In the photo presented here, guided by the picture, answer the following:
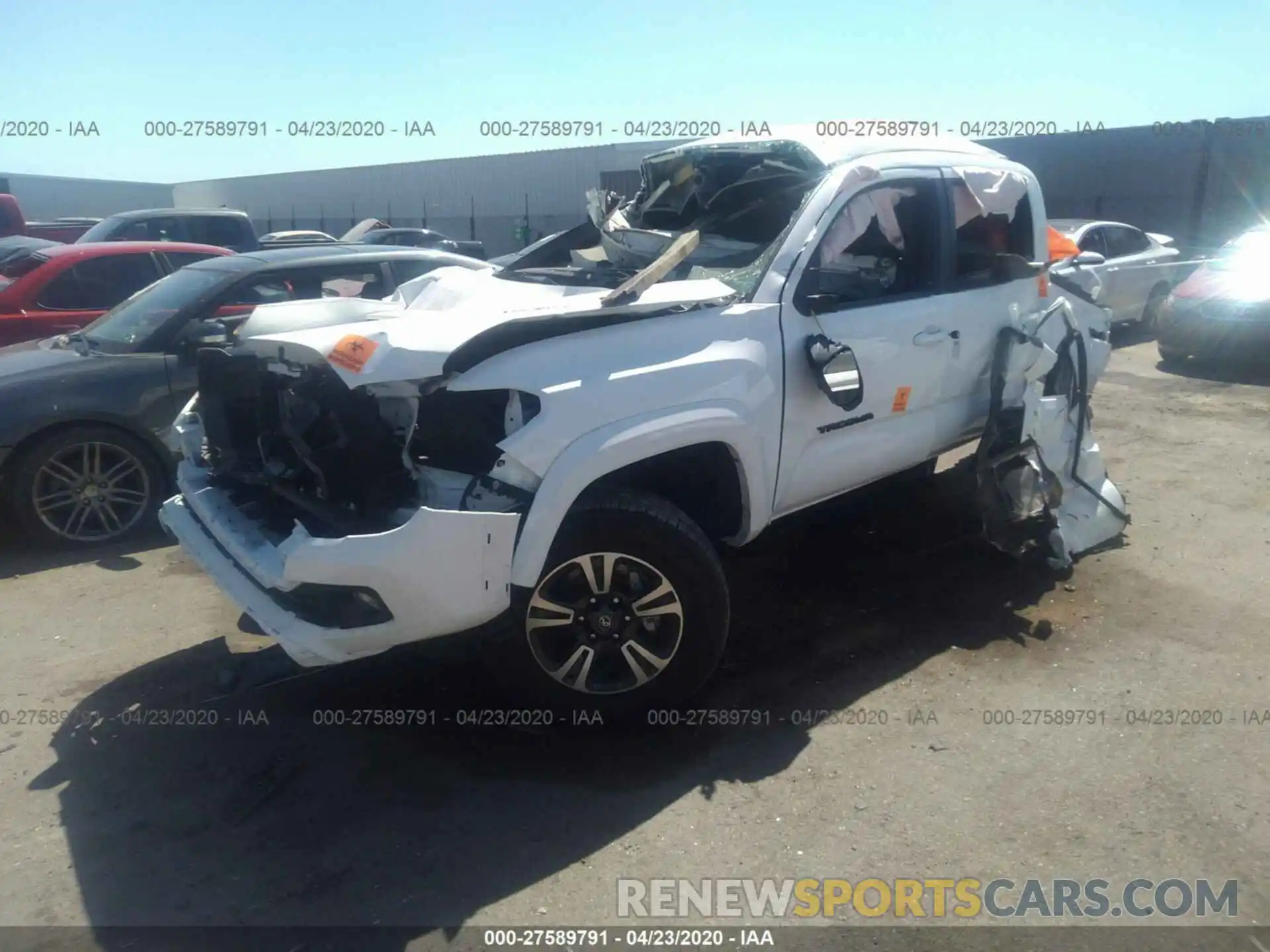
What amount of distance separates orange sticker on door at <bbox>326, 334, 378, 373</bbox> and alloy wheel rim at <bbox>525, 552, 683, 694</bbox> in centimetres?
94

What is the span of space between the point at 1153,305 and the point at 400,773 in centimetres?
1228

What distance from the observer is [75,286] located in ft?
23.7

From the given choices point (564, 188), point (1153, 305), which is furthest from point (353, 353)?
point (564, 188)

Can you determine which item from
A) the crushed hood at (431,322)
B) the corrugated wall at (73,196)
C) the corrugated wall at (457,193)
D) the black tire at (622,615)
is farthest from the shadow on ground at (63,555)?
the corrugated wall at (73,196)

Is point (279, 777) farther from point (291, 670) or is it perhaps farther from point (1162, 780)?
point (1162, 780)

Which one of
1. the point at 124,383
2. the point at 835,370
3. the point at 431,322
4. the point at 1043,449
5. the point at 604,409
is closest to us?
the point at 604,409

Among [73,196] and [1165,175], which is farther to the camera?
Answer: [73,196]

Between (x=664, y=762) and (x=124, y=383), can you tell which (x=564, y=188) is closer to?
(x=124, y=383)

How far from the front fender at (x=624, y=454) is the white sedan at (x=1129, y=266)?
29.5 ft

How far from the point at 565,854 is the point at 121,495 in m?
3.94

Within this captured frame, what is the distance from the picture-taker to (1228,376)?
10250mm

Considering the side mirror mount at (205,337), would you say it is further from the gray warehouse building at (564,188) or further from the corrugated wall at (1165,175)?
the corrugated wall at (1165,175)

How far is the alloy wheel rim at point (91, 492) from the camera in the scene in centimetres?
537

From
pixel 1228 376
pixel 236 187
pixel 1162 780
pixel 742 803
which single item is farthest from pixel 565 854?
pixel 236 187
